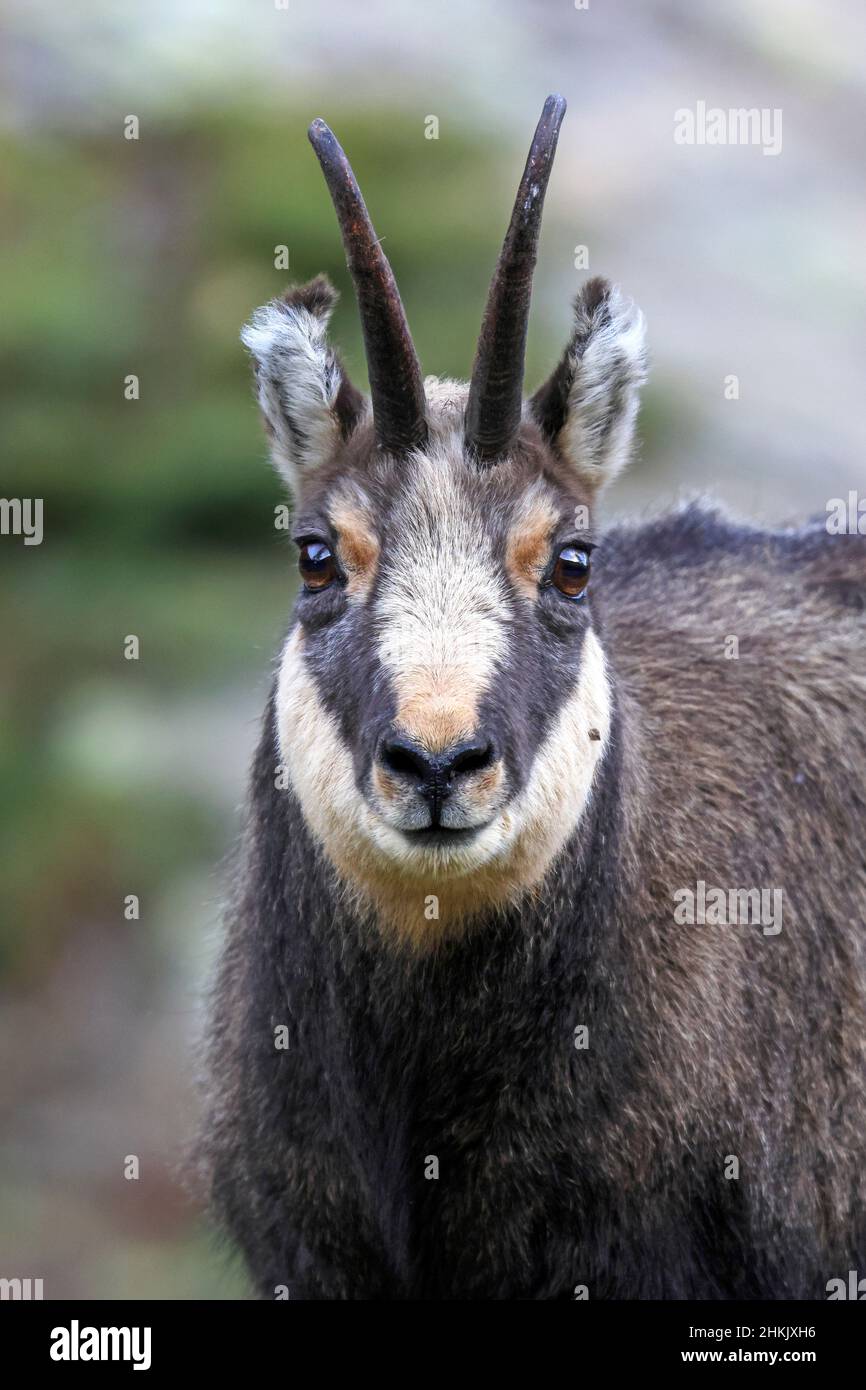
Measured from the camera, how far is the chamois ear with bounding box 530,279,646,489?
9.70m

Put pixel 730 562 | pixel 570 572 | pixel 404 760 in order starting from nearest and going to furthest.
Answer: pixel 404 760, pixel 570 572, pixel 730 562

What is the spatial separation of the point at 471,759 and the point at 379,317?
244 cm

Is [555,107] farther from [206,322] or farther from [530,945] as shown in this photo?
[206,322]

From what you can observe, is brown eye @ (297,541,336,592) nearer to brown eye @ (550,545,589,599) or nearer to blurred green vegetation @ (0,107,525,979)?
brown eye @ (550,545,589,599)

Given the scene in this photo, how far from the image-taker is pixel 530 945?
9352 millimetres

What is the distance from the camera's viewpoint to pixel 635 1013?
9711mm

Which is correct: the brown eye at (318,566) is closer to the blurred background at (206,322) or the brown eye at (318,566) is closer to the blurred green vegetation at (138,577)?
the blurred green vegetation at (138,577)

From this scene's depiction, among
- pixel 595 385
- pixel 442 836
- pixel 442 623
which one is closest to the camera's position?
pixel 442 836

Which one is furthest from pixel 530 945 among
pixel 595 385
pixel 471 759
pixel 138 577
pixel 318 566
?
pixel 138 577

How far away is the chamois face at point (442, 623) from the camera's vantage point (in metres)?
8.27

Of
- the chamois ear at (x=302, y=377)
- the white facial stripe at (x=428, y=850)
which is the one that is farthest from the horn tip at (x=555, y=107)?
the white facial stripe at (x=428, y=850)

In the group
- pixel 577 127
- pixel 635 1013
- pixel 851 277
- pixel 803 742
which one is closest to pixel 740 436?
pixel 851 277

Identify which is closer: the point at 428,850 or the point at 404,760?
the point at 404,760

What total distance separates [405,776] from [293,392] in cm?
272
